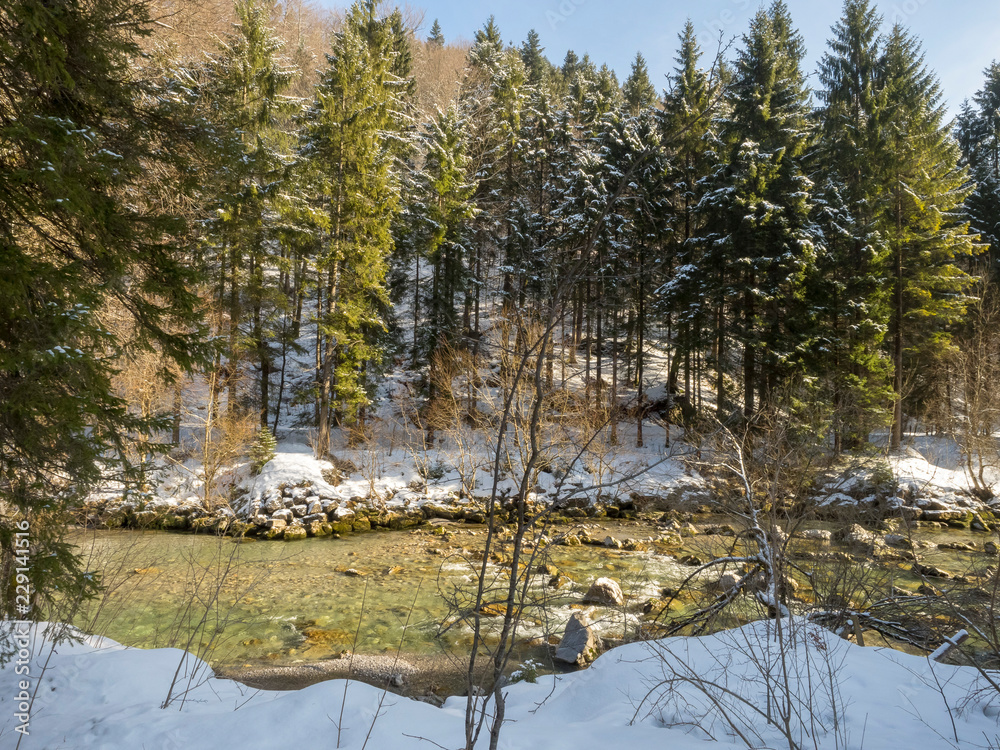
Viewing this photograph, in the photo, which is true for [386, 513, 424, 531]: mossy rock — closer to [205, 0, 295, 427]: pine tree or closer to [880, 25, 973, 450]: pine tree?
[205, 0, 295, 427]: pine tree

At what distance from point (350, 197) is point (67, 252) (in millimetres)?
13737

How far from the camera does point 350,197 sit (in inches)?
695

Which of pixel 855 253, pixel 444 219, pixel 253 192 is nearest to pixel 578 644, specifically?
pixel 253 192

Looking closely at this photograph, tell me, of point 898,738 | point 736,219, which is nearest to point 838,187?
point 736,219

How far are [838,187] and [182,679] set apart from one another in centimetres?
2296

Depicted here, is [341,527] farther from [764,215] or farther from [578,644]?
[764,215]

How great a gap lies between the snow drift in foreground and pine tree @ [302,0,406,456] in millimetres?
13332

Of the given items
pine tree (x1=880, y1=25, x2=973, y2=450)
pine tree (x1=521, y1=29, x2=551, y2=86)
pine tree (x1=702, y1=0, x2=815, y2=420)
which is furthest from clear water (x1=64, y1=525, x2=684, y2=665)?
pine tree (x1=521, y1=29, x2=551, y2=86)

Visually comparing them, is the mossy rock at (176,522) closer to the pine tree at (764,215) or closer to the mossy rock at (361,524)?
the mossy rock at (361,524)

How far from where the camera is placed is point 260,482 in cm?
1511

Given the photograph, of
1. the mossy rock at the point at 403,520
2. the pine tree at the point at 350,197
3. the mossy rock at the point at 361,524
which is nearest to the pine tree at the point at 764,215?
the mossy rock at the point at 403,520

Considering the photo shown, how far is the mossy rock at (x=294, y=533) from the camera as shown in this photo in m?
13.2

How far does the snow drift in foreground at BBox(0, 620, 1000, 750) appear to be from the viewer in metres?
3.31

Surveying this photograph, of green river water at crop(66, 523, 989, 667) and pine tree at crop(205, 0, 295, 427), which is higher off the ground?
pine tree at crop(205, 0, 295, 427)
